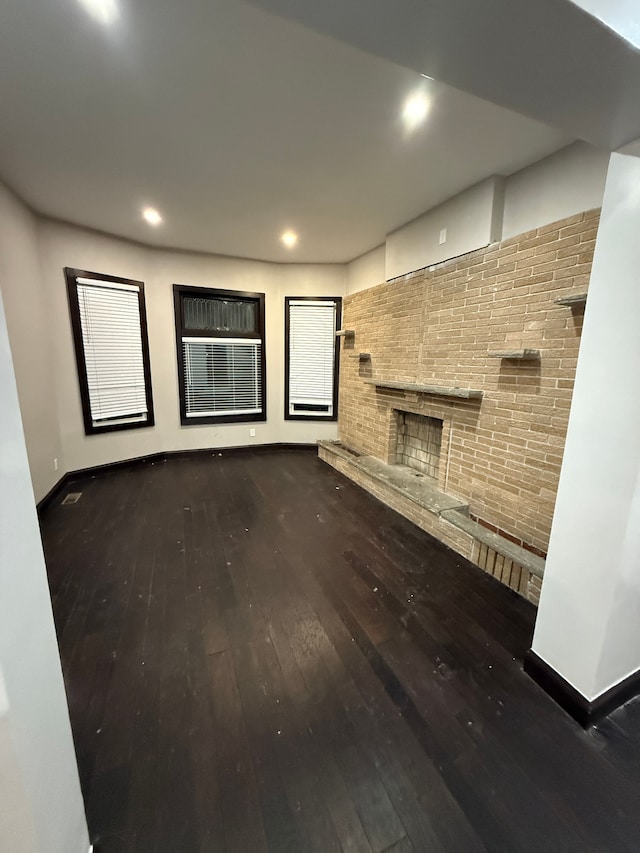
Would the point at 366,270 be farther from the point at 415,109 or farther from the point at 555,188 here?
the point at 415,109

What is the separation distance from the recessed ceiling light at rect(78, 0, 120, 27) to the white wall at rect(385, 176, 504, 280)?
7.77 feet

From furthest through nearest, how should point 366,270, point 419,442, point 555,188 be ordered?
point 366,270
point 419,442
point 555,188

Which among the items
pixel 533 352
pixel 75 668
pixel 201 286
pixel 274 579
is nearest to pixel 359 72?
pixel 533 352

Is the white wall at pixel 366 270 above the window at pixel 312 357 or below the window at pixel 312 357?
above

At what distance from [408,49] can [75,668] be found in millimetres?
2592

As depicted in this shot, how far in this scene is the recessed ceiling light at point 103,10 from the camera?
1.27m

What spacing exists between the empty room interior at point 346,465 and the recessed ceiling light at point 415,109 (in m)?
0.02

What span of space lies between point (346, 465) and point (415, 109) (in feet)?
10.5

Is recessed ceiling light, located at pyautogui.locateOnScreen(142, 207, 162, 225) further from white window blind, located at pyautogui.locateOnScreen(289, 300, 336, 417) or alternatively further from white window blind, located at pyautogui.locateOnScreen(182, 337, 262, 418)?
white window blind, located at pyautogui.locateOnScreen(289, 300, 336, 417)

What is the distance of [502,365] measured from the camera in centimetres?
241

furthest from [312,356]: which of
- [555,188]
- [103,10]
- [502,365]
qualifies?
[103,10]

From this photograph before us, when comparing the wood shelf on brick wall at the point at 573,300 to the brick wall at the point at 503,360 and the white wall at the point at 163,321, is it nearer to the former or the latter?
the brick wall at the point at 503,360

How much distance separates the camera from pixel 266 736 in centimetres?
129

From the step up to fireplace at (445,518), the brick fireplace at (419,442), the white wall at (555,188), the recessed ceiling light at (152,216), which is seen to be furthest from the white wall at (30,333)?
the white wall at (555,188)
